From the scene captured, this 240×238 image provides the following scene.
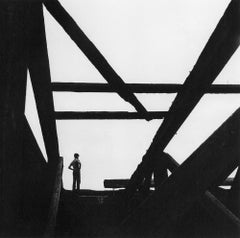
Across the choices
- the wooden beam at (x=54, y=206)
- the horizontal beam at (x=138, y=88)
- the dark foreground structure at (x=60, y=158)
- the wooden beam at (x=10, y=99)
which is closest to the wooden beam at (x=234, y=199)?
the dark foreground structure at (x=60, y=158)

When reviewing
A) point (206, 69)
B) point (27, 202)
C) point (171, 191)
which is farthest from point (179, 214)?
point (27, 202)

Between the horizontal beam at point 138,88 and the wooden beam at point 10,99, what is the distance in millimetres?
1759

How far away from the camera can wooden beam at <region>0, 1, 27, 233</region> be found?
150 cm

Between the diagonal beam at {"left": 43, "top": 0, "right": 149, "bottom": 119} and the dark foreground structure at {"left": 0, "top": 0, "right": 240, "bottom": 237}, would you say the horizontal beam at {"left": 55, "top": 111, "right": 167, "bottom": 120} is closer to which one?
the dark foreground structure at {"left": 0, "top": 0, "right": 240, "bottom": 237}

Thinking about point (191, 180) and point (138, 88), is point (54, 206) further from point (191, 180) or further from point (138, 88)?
point (191, 180)

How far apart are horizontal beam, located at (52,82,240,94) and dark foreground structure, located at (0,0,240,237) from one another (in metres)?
0.01

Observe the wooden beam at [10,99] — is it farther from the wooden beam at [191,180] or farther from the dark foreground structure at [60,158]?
the wooden beam at [191,180]

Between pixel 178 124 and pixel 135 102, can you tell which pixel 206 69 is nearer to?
pixel 178 124

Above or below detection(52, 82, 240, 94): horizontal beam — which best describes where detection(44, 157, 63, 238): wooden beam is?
below

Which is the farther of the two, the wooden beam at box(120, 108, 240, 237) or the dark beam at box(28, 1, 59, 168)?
the dark beam at box(28, 1, 59, 168)

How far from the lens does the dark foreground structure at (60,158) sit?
1.58 meters

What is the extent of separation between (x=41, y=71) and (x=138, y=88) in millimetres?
1252

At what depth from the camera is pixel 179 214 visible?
1849 millimetres

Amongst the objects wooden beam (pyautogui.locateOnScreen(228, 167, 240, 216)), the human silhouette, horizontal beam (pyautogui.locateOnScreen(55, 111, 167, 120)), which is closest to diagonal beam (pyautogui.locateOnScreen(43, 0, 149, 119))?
horizontal beam (pyautogui.locateOnScreen(55, 111, 167, 120))
